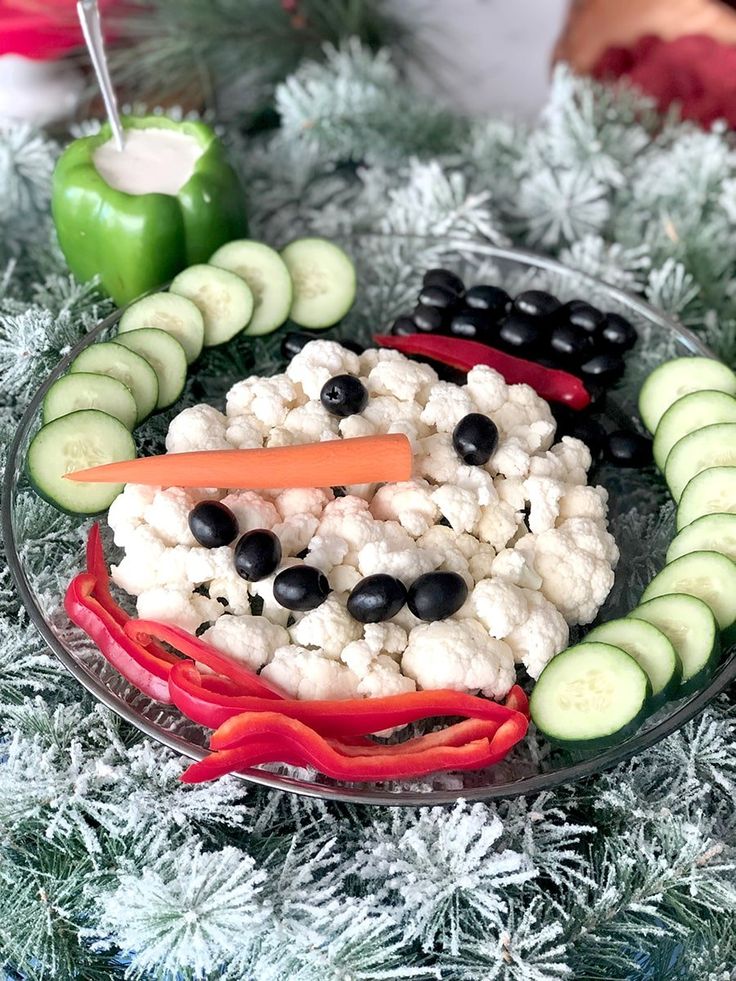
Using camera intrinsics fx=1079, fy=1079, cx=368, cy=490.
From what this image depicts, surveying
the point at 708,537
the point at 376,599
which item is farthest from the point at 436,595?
the point at 708,537

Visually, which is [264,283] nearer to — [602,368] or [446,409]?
[446,409]

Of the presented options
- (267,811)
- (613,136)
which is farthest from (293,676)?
(613,136)

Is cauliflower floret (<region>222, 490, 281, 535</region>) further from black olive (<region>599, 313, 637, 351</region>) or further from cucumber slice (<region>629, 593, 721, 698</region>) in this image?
black olive (<region>599, 313, 637, 351</region>)

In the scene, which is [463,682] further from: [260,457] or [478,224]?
[478,224]

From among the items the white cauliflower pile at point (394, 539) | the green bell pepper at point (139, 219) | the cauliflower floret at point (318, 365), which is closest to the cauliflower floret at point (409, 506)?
the white cauliflower pile at point (394, 539)

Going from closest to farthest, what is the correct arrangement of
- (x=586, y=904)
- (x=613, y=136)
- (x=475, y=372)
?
(x=586, y=904) < (x=475, y=372) < (x=613, y=136)

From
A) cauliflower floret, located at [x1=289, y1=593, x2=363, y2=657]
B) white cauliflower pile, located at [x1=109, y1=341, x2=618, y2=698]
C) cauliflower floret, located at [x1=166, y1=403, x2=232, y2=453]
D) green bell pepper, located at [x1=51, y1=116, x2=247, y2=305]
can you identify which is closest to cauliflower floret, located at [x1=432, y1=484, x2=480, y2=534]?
white cauliflower pile, located at [x1=109, y1=341, x2=618, y2=698]

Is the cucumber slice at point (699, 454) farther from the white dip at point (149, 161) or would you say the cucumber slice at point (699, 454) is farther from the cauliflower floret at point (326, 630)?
the white dip at point (149, 161)
